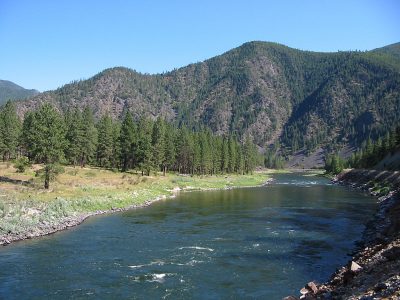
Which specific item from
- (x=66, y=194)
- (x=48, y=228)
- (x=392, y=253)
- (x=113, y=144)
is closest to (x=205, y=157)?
(x=113, y=144)

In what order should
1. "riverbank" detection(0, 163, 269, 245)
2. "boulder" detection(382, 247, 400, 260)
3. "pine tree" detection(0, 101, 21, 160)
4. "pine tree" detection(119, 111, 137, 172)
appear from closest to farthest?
1. "boulder" detection(382, 247, 400, 260)
2. "riverbank" detection(0, 163, 269, 245)
3. "pine tree" detection(0, 101, 21, 160)
4. "pine tree" detection(119, 111, 137, 172)

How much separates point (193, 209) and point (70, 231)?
24088 millimetres

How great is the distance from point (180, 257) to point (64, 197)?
29783mm

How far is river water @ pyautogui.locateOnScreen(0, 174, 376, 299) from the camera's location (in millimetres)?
26531

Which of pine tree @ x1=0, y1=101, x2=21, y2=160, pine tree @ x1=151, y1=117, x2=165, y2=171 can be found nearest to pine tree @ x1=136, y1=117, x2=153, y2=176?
pine tree @ x1=151, y1=117, x2=165, y2=171

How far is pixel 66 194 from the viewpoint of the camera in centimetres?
6059

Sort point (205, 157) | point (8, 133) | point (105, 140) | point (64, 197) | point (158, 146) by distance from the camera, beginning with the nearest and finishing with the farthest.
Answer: point (64, 197), point (8, 133), point (158, 146), point (105, 140), point (205, 157)

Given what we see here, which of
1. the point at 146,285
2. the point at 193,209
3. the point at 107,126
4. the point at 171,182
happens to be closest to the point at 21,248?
the point at 146,285

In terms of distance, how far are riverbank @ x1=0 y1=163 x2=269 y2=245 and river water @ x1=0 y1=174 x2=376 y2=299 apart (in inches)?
108

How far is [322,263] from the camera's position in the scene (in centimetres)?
3316

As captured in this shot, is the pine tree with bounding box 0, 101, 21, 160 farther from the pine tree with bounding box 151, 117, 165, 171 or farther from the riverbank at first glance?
the pine tree with bounding box 151, 117, 165, 171

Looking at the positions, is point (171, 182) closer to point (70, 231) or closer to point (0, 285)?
point (70, 231)

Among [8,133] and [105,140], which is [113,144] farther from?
[8,133]

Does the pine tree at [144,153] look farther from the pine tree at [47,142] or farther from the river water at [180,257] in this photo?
the river water at [180,257]
